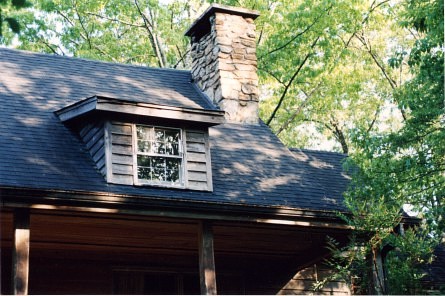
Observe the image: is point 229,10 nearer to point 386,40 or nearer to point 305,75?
point 305,75

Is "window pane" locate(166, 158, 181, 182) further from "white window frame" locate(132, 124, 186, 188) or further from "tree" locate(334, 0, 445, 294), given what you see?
"tree" locate(334, 0, 445, 294)

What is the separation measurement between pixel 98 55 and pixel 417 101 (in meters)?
14.3

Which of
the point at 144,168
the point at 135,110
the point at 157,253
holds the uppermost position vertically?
the point at 135,110

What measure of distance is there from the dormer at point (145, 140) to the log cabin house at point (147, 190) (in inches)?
0.7

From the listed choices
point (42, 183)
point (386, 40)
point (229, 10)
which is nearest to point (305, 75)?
point (229, 10)

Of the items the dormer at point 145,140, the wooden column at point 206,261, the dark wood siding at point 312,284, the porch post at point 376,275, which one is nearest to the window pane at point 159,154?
the dormer at point 145,140

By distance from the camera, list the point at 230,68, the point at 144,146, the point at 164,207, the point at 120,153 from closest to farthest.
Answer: the point at 164,207 < the point at 120,153 < the point at 144,146 < the point at 230,68

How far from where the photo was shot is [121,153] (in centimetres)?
1158

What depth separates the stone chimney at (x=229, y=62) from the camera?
14.9m

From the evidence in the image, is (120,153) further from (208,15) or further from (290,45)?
(290,45)

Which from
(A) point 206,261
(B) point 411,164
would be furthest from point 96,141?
(B) point 411,164

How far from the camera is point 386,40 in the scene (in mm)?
27891

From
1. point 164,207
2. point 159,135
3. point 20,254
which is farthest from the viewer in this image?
point 159,135

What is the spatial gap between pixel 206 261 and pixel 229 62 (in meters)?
5.62
